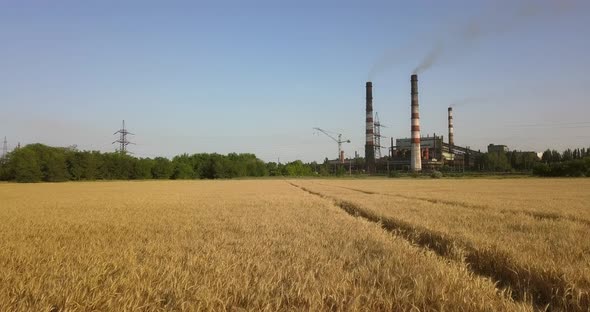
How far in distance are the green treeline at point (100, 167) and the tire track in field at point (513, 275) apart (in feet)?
350

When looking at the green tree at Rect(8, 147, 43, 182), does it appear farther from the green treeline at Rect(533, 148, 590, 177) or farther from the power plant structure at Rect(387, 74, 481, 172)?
the green treeline at Rect(533, 148, 590, 177)

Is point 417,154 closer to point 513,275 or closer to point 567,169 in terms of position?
point 567,169

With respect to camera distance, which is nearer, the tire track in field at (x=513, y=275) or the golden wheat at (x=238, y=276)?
the golden wheat at (x=238, y=276)

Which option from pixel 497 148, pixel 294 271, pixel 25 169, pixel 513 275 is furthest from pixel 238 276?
pixel 497 148

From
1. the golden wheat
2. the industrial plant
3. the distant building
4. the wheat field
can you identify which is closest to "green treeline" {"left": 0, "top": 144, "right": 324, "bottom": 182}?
the industrial plant

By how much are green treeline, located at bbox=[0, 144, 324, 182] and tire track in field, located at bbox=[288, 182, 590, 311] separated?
106601 mm

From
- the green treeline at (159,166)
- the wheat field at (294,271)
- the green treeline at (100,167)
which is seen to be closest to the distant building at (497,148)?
the green treeline at (159,166)

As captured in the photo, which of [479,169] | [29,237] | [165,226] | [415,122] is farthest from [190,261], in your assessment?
[479,169]

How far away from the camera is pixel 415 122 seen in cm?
10788

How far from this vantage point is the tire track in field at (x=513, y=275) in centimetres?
597

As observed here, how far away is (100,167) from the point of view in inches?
4690

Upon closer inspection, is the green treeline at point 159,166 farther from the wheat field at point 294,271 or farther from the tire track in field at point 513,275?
the tire track in field at point 513,275

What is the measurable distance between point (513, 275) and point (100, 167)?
123134mm

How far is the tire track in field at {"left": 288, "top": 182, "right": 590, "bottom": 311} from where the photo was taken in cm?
597
